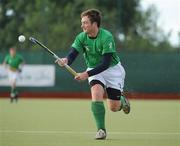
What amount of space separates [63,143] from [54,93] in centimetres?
2125

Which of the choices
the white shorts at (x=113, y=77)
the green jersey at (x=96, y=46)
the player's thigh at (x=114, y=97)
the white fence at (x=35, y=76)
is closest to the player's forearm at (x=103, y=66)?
the green jersey at (x=96, y=46)

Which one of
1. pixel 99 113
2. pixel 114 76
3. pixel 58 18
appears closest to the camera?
pixel 99 113

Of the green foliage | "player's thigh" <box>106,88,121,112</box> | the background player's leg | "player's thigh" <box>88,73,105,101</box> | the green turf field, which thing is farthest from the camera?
the green foliage

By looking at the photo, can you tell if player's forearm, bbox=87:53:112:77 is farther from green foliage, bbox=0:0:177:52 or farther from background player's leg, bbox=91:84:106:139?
green foliage, bbox=0:0:177:52

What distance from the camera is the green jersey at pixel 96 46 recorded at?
11250mm

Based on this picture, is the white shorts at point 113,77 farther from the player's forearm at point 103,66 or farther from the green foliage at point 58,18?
the green foliage at point 58,18

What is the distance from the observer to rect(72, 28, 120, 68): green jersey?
11250mm

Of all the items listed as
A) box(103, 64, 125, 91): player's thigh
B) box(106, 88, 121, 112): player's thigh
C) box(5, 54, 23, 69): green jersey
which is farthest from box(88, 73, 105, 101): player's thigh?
box(5, 54, 23, 69): green jersey

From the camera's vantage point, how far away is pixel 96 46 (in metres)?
11.3

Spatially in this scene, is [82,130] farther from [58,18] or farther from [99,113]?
[58,18]

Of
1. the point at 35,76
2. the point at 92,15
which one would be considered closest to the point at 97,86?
the point at 92,15

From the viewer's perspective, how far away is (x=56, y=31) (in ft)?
157

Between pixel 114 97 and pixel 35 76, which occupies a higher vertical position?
pixel 35 76

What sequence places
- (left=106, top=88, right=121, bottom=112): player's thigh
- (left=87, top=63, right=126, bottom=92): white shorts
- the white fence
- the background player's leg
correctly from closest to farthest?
the background player's leg
(left=87, top=63, right=126, bottom=92): white shorts
(left=106, top=88, right=121, bottom=112): player's thigh
the white fence
